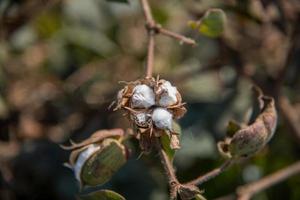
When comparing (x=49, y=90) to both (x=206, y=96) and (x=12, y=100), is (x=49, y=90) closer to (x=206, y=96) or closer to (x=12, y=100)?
(x=12, y=100)

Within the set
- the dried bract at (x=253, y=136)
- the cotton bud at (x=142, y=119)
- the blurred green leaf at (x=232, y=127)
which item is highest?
the blurred green leaf at (x=232, y=127)

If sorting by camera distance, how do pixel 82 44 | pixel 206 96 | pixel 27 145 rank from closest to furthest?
1. pixel 27 145
2. pixel 206 96
3. pixel 82 44

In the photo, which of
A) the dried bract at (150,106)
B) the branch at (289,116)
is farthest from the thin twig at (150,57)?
the branch at (289,116)

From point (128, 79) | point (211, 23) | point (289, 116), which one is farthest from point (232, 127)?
point (128, 79)

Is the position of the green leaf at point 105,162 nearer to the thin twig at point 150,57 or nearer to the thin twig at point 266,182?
the thin twig at point 150,57

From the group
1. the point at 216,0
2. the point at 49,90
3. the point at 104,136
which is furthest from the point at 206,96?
the point at 104,136

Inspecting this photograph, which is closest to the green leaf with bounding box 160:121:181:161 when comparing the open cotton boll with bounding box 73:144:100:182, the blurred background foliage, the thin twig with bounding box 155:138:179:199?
the thin twig with bounding box 155:138:179:199
